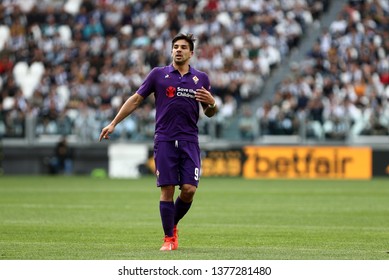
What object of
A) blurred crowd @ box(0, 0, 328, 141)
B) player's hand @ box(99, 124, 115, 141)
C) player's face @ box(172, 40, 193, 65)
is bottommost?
player's hand @ box(99, 124, 115, 141)

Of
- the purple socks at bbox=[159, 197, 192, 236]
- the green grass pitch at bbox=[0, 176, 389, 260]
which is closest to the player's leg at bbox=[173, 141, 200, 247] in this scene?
the purple socks at bbox=[159, 197, 192, 236]

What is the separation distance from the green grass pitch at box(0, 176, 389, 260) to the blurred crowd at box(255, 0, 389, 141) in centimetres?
444

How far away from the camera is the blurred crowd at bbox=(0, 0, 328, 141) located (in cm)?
3756

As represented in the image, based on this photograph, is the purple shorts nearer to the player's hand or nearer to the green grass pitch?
the player's hand

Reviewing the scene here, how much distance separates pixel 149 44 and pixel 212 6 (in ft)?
9.67

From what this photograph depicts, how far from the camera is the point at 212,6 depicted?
41.5 metres

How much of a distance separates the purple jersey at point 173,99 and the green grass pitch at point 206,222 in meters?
1.37

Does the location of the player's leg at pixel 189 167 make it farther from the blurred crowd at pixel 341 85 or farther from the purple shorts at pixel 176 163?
the blurred crowd at pixel 341 85

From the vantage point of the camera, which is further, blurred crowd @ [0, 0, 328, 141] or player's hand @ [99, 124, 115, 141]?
blurred crowd @ [0, 0, 328, 141]

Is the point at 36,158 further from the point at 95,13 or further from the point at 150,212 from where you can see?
the point at 150,212

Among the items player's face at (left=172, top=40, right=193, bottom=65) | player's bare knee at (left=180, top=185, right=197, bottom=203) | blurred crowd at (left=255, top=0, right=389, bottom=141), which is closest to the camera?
player's face at (left=172, top=40, right=193, bottom=65)

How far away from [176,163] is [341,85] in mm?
25435
